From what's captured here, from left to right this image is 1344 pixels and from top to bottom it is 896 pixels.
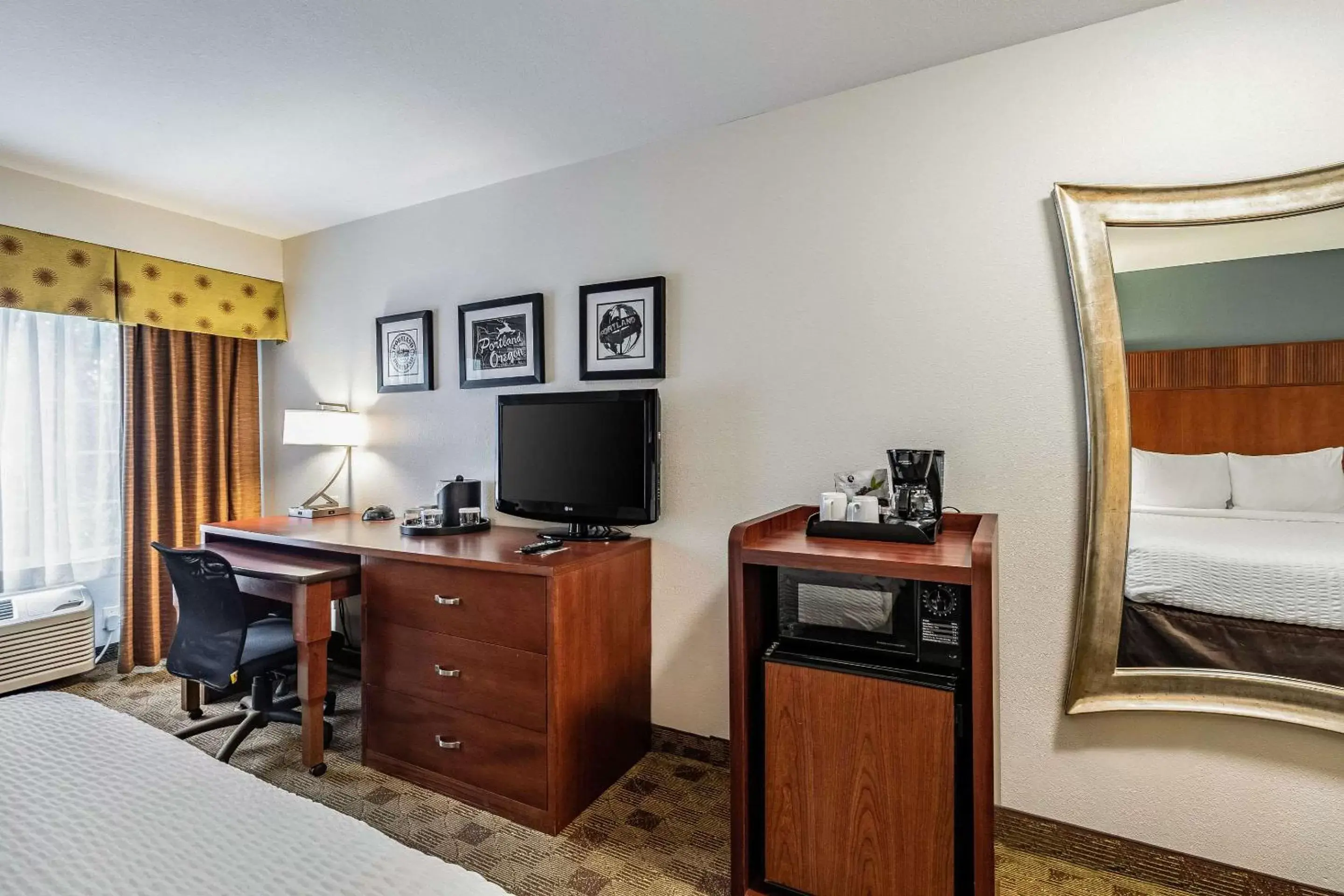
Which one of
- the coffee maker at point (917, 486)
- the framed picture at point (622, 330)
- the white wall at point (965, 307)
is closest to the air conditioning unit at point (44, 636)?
the white wall at point (965, 307)

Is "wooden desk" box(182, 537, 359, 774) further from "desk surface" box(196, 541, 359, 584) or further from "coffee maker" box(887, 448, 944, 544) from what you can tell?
"coffee maker" box(887, 448, 944, 544)

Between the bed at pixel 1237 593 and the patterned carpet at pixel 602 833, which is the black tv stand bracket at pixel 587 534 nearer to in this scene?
the patterned carpet at pixel 602 833

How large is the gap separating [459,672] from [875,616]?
1.40m

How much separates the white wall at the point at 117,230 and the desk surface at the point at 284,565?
1.14 metres

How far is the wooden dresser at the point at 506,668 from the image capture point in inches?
79.9

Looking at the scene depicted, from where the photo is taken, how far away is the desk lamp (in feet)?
10.4

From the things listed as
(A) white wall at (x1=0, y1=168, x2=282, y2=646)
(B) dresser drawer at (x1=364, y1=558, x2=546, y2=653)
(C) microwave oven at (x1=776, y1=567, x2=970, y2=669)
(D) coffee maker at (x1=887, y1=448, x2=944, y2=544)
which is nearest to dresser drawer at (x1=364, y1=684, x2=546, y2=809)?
(B) dresser drawer at (x1=364, y1=558, x2=546, y2=653)

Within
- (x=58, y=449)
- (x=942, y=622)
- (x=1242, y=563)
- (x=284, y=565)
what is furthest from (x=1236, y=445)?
(x=58, y=449)

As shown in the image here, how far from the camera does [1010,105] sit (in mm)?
1940

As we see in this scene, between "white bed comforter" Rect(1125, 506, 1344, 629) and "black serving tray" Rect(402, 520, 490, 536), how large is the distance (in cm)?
232

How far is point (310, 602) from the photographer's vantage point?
234cm

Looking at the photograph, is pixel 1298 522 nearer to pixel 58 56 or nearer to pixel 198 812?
pixel 198 812

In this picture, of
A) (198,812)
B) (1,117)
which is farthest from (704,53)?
(1,117)

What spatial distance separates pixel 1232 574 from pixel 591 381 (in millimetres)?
2153
